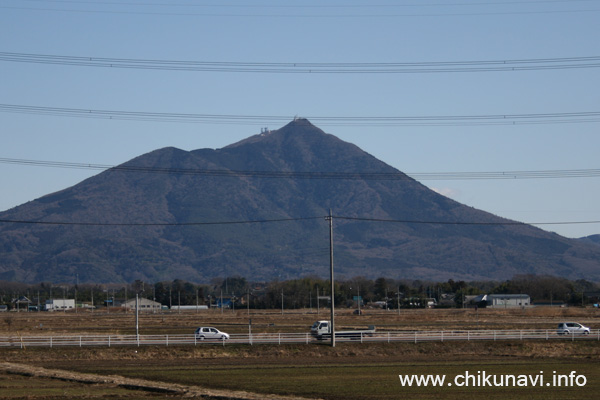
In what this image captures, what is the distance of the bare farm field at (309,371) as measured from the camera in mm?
39438

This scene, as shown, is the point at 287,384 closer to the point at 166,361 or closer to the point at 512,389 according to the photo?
the point at 512,389

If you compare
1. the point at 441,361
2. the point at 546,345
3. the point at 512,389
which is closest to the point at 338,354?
the point at 441,361

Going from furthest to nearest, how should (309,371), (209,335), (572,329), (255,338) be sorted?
(572,329), (209,335), (255,338), (309,371)

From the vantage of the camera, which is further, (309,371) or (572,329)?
(572,329)

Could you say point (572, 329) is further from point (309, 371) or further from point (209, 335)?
A: point (309, 371)

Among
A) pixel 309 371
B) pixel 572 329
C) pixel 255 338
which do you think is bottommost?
pixel 309 371

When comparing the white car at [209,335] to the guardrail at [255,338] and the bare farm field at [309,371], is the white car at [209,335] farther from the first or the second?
the bare farm field at [309,371]

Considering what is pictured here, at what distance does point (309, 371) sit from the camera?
1971 inches

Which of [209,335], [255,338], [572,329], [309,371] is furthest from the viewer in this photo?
[572,329]

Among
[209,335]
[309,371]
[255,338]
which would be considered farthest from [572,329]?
[309,371]

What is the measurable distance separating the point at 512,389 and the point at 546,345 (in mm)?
29246

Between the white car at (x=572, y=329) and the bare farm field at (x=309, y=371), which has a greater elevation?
the white car at (x=572, y=329)

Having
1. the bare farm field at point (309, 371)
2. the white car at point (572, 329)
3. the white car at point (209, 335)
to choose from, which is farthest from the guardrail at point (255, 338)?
the bare farm field at point (309, 371)

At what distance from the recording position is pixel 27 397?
37781 millimetres
